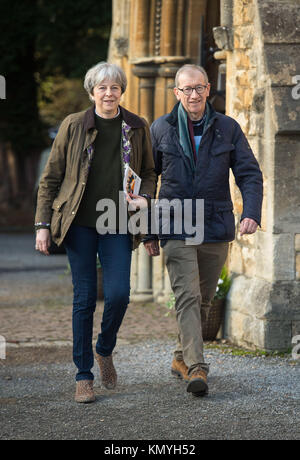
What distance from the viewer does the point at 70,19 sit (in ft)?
62.4

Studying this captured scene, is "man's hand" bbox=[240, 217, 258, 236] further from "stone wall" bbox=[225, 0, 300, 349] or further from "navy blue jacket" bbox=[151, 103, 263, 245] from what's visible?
"stone wall" bbox=[225, 0, 300, 349]

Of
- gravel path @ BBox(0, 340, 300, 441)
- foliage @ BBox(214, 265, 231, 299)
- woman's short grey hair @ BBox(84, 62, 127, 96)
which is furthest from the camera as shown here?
foliage @ BBox(214, 265, 231, 299)

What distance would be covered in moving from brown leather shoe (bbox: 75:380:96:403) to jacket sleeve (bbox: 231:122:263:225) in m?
1.32

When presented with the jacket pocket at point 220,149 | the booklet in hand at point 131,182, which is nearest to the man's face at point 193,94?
the jacket pocket at point 220,149

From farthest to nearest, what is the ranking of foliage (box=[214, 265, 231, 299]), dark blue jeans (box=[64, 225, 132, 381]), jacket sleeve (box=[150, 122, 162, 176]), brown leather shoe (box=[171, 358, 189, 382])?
foliage (box=[214, 265, 231, 299])
brown leather shoe (box=[171, 358, 189, 382])
jacket sleeve (box=[150, 122, 162, 176])
dark blue jeans (box=[64, 225, 132, 381])

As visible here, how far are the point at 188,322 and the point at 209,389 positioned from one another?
457 mm

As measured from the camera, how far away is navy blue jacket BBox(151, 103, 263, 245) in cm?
558

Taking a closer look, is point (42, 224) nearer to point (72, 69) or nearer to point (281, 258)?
point (281, 258)

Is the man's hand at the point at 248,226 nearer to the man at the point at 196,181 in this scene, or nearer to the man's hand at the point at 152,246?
the man at the point at 196,181

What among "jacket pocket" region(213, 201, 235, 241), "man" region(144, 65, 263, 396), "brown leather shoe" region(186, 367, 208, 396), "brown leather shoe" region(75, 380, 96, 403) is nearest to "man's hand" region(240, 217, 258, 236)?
"man" region(144, 65, 263, 396)

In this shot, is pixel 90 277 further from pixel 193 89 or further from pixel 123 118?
pixel 193 89

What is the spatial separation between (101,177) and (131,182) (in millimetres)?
173

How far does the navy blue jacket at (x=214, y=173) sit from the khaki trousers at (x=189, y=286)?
0.08 m
